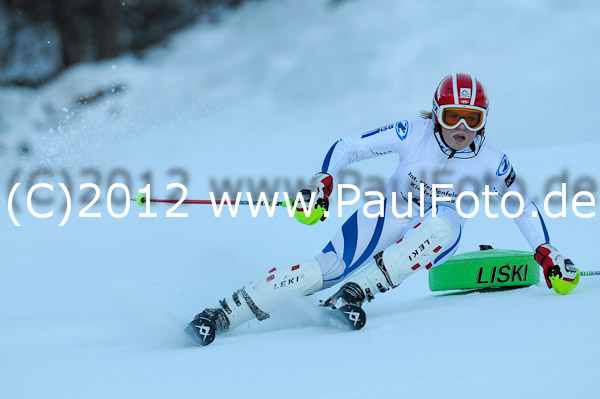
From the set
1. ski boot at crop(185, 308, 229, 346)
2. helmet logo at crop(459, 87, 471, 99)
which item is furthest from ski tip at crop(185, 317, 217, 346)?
helmet logo at crop(459, 87, 471, 99)

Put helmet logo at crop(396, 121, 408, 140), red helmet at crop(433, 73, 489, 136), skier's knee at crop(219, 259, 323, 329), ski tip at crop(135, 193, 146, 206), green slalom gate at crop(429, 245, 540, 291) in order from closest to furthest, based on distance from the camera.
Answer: skier's knee at crop(219, 259, 323, 329)
red helmet at crop(433, 73, 489, 136)
ski tip at crop(135, 193, 146, 206)
helmet logo at crop(396, 121, 408, 140)
green slalom gate at crop(429, 245, 540, 291)

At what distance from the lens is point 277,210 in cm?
699

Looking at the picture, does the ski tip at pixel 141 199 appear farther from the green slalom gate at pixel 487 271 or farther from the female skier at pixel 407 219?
the green slalom gate at pixel 487 271

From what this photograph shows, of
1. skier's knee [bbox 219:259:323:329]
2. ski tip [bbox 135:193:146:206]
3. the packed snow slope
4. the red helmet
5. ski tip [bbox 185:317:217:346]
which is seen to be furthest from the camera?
ski tip [bbox 135:193:146:206]

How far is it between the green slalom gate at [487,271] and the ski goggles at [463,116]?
2.97 ft

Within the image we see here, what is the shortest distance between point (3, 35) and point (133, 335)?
46.7 ft

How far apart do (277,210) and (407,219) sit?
10.3 ft

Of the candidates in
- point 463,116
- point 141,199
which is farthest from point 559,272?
point 141,199

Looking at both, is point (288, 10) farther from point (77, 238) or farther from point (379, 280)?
point (379, 280)

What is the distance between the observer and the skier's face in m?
3.62

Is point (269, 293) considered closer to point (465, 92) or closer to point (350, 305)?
point (350, 305)

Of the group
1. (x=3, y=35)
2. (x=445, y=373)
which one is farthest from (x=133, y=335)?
(x=3, y=35)

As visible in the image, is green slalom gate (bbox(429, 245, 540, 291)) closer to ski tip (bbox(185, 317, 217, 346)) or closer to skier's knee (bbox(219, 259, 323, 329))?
skier's knee (bbox(219, 259, 323, 329))

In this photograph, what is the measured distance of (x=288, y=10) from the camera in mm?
17719
